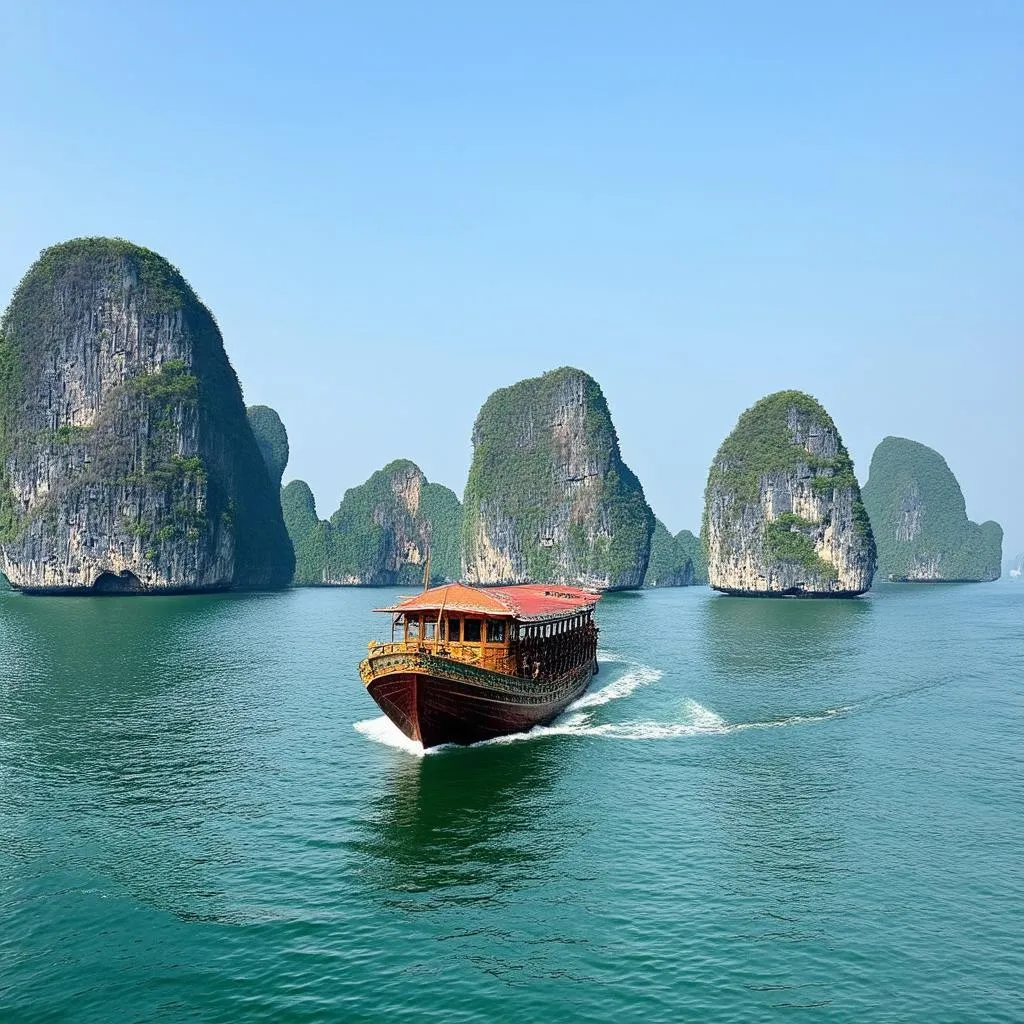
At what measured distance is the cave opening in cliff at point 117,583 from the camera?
4663 inches

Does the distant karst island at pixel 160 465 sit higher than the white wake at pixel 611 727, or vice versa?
the distant karst island at pixel 160 465

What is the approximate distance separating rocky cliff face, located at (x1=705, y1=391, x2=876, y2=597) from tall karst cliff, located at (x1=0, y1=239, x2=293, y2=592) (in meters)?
76.3

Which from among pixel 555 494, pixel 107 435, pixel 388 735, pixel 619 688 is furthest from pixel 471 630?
pixel 555 494

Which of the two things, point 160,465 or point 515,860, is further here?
point 160,465

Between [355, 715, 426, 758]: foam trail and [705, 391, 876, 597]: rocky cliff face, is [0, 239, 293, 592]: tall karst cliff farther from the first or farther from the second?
[355, 715, 426, 758]: foam trail

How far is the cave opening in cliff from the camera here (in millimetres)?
118438

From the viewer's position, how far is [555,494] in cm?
17325

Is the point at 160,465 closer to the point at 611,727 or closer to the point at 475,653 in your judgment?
the point at 611,727

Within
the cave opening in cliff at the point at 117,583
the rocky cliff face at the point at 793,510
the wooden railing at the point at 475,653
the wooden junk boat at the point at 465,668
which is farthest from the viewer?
the rocky cliff face at the point at 793,510

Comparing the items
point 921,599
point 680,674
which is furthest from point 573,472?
point 680,674

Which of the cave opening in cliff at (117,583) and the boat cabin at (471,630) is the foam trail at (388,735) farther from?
the cave opening in cliff at (117,583)

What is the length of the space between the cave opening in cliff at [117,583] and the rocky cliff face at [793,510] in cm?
8681

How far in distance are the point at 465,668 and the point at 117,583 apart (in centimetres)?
10393

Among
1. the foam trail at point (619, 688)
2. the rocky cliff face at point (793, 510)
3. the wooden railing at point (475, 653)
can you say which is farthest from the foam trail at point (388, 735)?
the rocky cliff face at point (793, 510)
